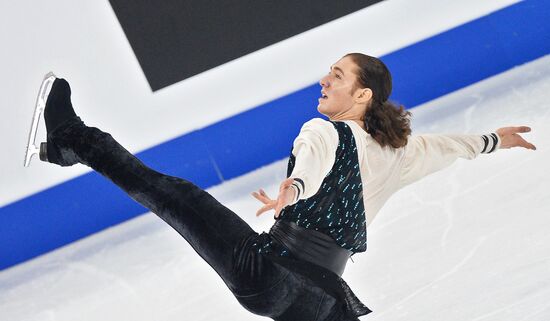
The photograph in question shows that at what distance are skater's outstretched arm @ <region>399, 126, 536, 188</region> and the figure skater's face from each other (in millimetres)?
146

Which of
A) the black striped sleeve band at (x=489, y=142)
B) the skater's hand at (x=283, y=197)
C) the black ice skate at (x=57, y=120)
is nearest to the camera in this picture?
the skater's hand at (x=283, y=197)

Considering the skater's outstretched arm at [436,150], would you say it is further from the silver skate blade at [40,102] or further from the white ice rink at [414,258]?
the silver skate blade at [40,102]

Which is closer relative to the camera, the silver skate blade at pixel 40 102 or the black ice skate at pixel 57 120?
the black ice skate at pixel 57 120

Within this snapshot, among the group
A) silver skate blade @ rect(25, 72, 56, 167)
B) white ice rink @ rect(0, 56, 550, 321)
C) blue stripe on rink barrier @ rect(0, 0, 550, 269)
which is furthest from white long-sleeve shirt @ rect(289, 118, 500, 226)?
blue stripe on rink barrier @ rect(0, 0, 550, 269)

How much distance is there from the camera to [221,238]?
172 centimetres

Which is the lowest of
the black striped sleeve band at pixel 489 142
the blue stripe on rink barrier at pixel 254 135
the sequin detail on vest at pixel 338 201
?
the blue stripe on rink barrier at pixel 254 135

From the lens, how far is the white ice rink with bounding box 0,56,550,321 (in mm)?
2119

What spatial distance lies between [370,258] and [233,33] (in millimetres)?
1352

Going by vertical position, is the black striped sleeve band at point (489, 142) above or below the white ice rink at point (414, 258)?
above

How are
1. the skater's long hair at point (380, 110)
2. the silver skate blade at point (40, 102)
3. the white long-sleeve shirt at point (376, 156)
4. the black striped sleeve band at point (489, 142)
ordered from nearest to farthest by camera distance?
the white long-sleeve shirt at point (376, 156) < the skater's long hair at point (380, 110) < the black striped sleeve band at point (489, 142) < the silver skate blade at point (40, 102)

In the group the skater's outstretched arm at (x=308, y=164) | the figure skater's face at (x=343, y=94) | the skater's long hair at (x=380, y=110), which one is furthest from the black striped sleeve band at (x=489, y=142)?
the skater's outstretched arm at (x=308, y=164)

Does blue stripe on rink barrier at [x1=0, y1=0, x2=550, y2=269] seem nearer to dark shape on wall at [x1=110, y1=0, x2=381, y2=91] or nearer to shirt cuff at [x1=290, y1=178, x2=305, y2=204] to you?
dark shape on wall at [x1=110, y1=0, x2=381, y2=91]

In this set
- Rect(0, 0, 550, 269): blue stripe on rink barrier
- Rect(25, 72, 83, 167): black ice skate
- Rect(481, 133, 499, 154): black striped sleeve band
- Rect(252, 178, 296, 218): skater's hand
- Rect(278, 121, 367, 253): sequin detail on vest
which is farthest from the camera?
Rect(0, 0, 550, 269): blue stripe on rink barrier

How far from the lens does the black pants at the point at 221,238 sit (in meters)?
1.65
